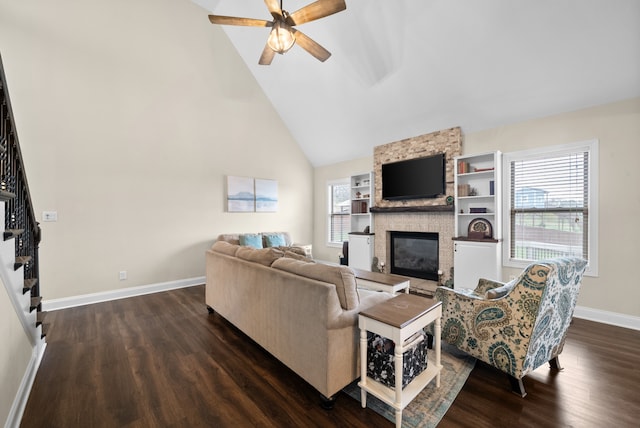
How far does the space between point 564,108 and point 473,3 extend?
1.86m

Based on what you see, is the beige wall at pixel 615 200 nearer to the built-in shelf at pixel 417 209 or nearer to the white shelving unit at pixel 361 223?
the built-in shelf at pixel 417 209

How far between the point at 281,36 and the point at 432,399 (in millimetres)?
3397

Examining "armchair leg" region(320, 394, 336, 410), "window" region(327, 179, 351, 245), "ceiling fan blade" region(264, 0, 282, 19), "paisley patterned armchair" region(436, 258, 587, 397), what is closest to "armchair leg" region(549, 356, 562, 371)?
"paisley patterned armchair" region(436, 258, 587, 397)

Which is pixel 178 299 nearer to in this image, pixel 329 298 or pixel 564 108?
pixel 329 298

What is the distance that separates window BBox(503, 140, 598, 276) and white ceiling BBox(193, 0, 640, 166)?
62 centimetres

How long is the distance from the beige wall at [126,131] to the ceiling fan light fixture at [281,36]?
2.98 m

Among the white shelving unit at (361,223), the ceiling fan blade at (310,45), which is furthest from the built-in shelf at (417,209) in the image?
the ceiling fan blade at (310,45)

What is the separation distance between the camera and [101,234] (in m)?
4.11

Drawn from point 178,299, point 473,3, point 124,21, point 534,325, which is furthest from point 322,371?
point 124,21

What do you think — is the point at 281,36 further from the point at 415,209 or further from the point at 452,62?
the point at 415,209

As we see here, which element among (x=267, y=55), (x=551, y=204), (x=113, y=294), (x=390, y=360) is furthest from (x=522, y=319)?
(x=113, y=294)

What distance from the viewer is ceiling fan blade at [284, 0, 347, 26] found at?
2447 mm

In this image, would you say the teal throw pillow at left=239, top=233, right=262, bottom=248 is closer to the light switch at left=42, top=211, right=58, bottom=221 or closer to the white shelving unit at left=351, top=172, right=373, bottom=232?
the white shelving unit at left=351, top=172, right=373, bottom=232

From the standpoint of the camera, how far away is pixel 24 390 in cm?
188
